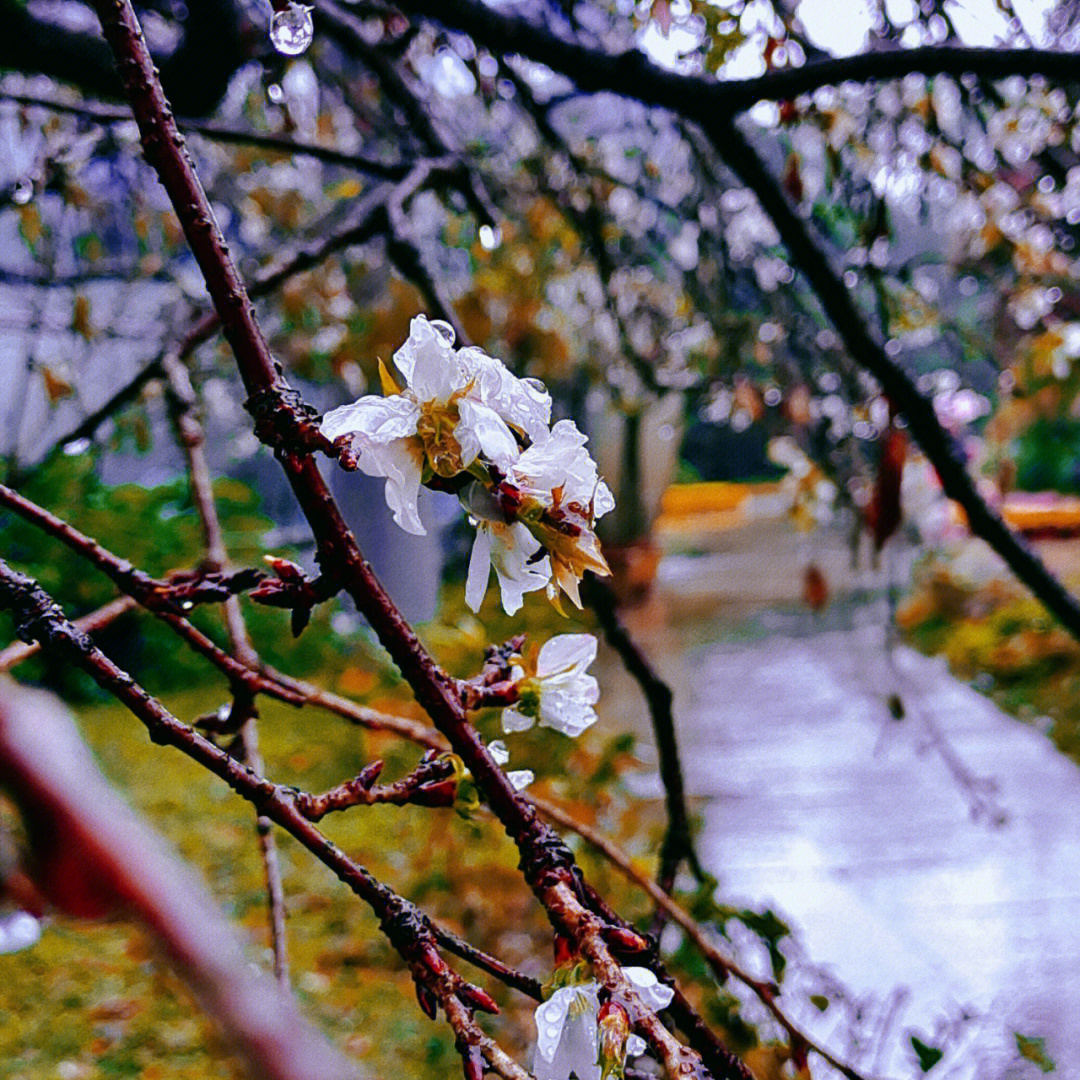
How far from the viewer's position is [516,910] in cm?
164

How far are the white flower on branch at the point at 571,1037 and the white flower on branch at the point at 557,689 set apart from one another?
0.11 m

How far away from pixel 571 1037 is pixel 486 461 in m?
0.16

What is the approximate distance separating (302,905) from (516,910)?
45 centimetres

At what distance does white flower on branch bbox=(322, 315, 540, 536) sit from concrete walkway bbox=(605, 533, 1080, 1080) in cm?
75

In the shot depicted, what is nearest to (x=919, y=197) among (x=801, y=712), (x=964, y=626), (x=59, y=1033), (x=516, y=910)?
(x=516, y=910)

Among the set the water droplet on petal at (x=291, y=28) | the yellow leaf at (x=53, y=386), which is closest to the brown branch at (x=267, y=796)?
the water droplet on petal at (x=291, y=28)

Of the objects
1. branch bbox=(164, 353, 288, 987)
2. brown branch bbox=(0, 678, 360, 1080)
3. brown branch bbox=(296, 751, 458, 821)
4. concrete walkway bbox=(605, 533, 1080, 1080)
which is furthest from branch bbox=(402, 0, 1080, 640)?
brown branch bbox=(0, 678, 360, 1080)

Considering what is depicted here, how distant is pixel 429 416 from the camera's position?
290 millimetres

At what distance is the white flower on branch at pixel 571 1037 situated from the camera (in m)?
0.25

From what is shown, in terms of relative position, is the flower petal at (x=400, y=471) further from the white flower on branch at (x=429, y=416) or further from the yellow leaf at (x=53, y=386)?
the yellow leaf at (x=53, y=386)

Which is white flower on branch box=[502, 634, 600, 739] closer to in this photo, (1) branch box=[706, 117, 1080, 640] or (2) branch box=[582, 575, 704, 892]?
(2) branch box=[582, 575, 704, 892]

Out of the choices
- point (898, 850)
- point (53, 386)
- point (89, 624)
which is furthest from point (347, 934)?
point (89, 624)

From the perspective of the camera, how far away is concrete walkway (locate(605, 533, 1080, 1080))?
1.46m

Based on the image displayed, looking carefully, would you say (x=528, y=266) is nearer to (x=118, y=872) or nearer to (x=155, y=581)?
(x=155, y=581)
